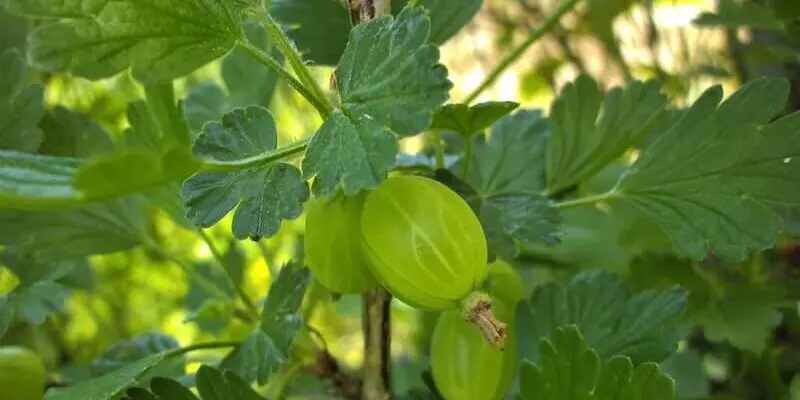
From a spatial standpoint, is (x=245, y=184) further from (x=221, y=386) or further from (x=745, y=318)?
(x=745, y=318)

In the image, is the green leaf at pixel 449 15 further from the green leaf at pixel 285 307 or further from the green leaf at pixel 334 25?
the green leaf at pixel 285 307

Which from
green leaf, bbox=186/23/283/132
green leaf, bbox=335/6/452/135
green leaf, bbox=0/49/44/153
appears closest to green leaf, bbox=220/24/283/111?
green leaf, bbox=186/23/283/132

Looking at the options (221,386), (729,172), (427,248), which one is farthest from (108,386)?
(729,172)

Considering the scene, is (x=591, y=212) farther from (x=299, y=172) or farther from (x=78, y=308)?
(x=78, y=308)

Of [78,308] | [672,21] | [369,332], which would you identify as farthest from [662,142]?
[78,308]

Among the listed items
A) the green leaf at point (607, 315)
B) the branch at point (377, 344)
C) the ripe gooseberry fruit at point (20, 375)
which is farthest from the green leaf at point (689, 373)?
the ripe gooseberry fruit at point (20, 375)

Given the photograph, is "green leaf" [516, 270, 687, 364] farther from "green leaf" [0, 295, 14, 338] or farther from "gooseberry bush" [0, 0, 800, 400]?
"green leaf" [0, 295, 14, 338]
